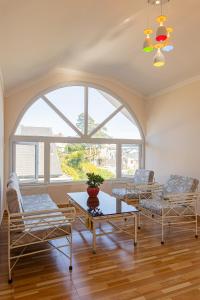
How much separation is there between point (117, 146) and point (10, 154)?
2570 millimetres

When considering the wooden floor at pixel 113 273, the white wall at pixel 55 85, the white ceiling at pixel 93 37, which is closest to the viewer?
the wooden floor at pixel 113 273

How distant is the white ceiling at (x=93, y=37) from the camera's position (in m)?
2.15

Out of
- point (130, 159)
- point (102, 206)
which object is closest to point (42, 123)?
point (130, 159)

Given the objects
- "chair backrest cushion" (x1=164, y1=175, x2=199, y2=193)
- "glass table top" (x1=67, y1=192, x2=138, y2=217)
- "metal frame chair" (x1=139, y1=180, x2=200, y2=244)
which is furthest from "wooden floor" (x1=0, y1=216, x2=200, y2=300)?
"chair backrest cushion" (x1=164, y1=175, x2=199, y2=193)

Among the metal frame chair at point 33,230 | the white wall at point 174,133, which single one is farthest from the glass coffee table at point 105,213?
the white wall at point 174,133

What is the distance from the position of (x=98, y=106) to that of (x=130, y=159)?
164 cm

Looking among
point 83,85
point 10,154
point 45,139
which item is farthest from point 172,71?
point 10,154

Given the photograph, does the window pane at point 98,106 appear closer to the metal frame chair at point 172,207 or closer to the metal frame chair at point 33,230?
the metal frame chair at point 172,207

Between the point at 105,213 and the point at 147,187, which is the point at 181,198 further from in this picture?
the point at 105,213

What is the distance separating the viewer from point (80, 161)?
5266 mm

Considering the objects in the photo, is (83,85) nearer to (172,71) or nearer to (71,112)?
(71,112)

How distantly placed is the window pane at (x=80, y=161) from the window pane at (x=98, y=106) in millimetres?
553

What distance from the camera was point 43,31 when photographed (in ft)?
8.10

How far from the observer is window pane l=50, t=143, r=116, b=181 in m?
5.04
